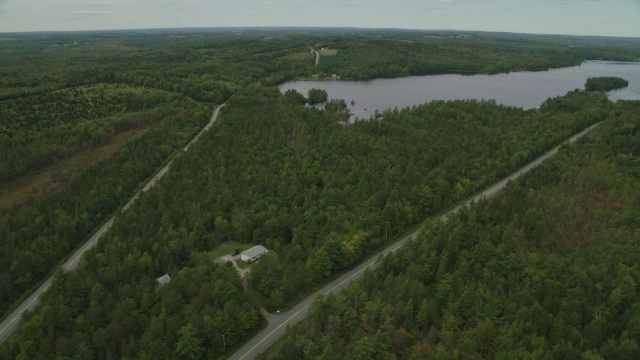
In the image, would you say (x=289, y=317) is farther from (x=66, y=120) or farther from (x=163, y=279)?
(x=66, y=120)

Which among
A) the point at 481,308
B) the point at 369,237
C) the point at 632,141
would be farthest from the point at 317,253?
the point at 632,141

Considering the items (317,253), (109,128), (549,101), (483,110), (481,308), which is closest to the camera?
(481,308)

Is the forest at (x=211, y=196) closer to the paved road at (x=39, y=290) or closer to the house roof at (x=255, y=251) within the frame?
the paved road at (x=39, y=290)

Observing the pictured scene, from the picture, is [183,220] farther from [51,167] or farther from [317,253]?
[51,167]

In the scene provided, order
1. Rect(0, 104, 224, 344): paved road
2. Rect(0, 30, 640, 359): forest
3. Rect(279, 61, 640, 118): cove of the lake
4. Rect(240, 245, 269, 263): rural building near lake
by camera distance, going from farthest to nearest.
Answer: Rect(279, 61, 640, 118): cove of the lake < Rect(240, 245, 269, 263): rural building near lake < Rect(0, 104, 224, 344): paved road < Rect(0, 30, 640, 359): forest

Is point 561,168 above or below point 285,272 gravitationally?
above

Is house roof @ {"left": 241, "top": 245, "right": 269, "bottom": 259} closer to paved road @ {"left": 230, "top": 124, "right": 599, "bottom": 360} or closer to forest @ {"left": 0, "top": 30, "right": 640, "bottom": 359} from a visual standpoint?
forest @ {"left": 0, "top": 30, "right": 640, "bottom": 359}

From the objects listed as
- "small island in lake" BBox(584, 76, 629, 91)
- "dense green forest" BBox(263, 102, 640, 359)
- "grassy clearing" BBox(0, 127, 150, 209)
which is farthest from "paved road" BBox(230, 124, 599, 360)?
"small island in lake" BBox(584, 76, 629, 91)
